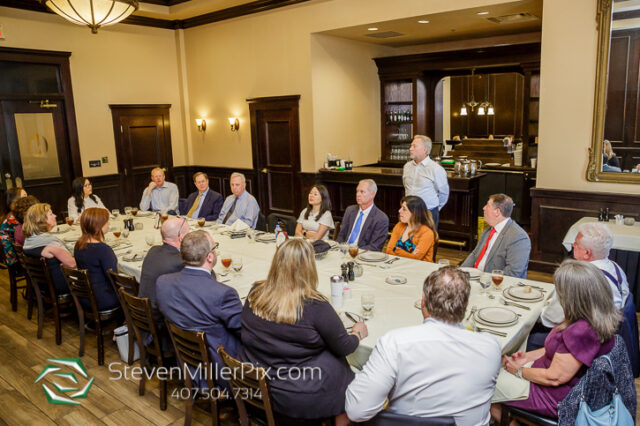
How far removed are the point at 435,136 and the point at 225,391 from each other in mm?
8306

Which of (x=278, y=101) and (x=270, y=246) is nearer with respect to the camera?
(x=270, y=246)

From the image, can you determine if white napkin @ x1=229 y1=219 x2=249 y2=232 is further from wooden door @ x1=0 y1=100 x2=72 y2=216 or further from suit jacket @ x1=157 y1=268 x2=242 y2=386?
wooden door @ x1=0 y1=100 x2=72 y2=216

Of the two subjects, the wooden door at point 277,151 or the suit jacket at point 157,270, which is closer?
the suit jacket at point 157,270

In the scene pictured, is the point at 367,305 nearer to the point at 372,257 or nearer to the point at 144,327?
the point at 372,257

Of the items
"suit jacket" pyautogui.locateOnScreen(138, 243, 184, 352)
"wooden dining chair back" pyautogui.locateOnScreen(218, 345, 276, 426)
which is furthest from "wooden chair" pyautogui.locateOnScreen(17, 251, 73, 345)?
"wooden dining chair back" pyautogui.locateOnScreen(218, 345, 276, 426)

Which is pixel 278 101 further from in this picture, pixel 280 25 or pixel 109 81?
pixel 109 81

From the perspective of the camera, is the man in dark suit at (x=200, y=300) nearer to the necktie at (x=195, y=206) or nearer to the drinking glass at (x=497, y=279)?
the drinking glass at (x=497, y=279)

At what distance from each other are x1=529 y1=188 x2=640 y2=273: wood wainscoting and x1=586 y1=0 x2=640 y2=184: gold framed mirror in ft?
0.83

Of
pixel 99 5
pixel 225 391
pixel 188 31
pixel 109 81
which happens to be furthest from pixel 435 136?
pixel 225 391

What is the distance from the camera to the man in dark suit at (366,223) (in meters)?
4.75

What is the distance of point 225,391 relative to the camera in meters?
2.83

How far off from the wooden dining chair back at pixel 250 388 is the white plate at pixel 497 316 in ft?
4.10

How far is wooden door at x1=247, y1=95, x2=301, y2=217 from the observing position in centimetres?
857

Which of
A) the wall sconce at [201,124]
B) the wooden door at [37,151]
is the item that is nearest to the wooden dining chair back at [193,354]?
the wooden door at [37,151]
